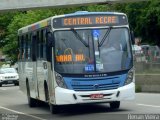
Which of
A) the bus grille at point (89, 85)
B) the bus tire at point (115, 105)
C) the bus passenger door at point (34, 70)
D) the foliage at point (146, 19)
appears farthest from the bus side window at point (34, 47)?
the foliage at point (146, 19)

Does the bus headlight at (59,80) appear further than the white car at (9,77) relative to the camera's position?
No

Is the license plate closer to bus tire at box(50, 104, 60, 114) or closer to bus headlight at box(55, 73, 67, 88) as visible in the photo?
bus headlight at box(55, 73, 67, 88)

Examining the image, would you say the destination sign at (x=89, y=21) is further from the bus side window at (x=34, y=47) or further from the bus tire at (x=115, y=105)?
the bus side window at (x=34, y=47)

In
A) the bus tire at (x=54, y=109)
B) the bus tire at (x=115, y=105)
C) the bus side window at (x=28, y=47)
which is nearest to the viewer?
the bus tire at (x=54, y=109)

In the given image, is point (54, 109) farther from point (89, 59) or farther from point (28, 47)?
point (28, 47)

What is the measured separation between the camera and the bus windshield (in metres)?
17.2

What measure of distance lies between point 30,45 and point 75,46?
179 inches

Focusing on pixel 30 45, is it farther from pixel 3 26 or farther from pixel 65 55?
pixel 3 26

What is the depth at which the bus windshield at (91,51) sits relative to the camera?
56.4ft

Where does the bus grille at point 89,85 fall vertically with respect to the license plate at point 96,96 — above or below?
above

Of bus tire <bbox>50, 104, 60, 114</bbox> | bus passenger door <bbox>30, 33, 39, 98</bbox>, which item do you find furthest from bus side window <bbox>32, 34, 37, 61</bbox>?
bus tire <bbox>50, 104, 60, 114</bbox>

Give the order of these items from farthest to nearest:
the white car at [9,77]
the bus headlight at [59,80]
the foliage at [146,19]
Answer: the foliage at [146,19], the white car at [9,77], the bus headlight at [59,80]

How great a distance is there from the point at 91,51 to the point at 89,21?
100cm

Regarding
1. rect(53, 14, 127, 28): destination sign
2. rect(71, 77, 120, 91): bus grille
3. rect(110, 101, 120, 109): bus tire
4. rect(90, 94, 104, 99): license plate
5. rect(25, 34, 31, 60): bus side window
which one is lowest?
rect(110, 101, 120, 109): bus tire
